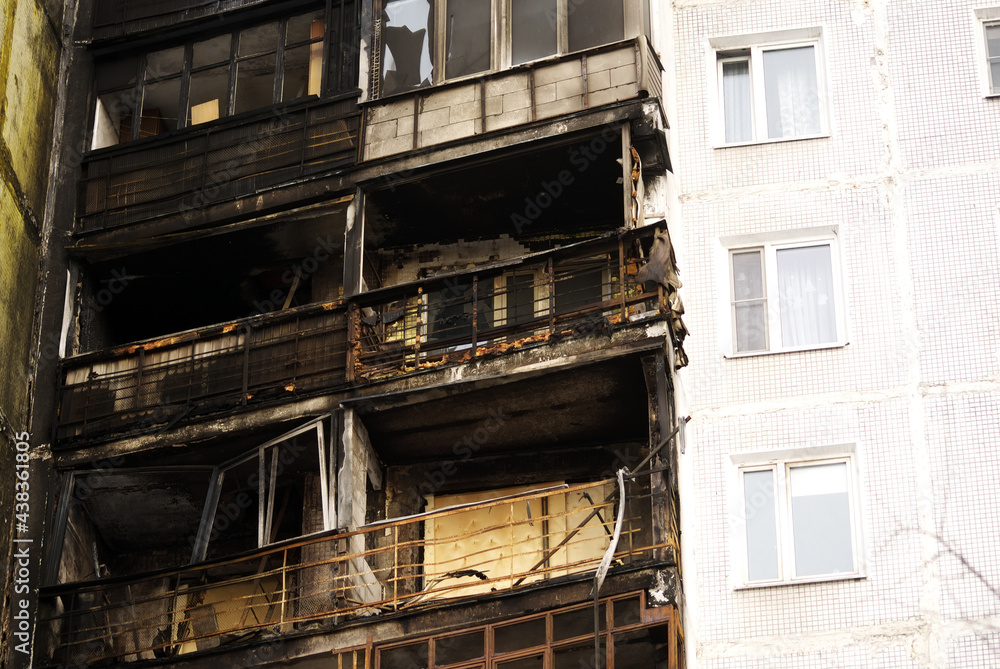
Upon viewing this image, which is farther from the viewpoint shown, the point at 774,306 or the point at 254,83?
the point at 254,83

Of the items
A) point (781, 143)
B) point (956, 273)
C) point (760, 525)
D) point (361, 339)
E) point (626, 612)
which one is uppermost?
point (781, 143)

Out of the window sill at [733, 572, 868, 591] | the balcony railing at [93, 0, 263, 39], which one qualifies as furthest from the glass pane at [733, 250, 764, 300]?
the balcony railing at [93, 0, 263, 39]

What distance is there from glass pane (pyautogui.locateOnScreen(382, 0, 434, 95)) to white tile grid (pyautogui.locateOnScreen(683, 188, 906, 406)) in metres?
4.11

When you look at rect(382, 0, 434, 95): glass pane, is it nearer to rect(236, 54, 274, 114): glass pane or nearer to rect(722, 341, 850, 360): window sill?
rect(236, 54, 274, 114): glass pane

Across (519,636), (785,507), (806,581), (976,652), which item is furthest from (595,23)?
(976,652)

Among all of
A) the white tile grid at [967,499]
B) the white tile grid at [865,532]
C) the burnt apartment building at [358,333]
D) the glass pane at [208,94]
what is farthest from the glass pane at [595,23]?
the white tile grid at [967,499]

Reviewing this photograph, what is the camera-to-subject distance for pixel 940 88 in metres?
20.7

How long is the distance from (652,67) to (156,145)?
7162 millimetres

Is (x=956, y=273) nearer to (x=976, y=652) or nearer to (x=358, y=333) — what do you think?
(x=976, y=652)

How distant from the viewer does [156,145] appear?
74.4 feet

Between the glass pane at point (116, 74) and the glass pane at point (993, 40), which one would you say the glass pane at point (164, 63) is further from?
the glass pane at point (993, 40)

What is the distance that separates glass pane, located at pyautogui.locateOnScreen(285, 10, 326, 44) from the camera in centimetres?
2273

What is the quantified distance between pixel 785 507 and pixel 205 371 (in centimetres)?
763

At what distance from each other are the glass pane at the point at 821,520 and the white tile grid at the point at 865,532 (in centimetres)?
26
